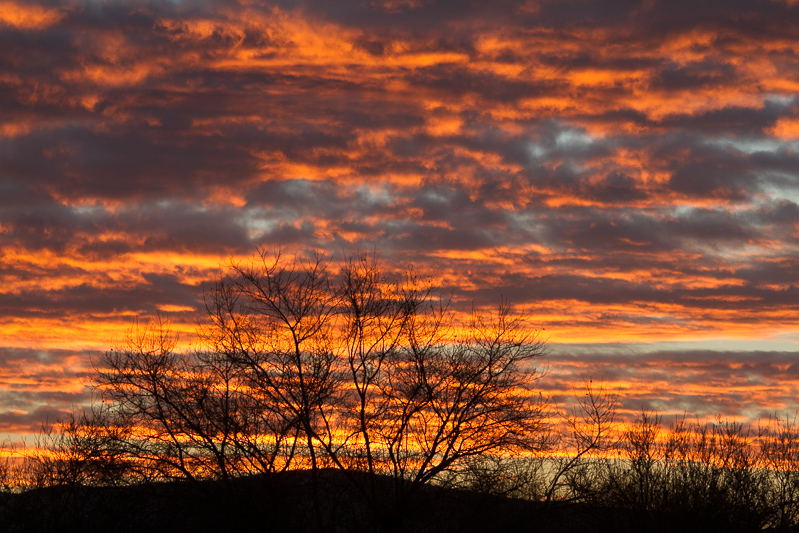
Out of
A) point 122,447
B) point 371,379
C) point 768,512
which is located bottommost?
point 768,512

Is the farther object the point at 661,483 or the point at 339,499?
the point at 661,483

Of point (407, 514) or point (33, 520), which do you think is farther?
point (33, 520)

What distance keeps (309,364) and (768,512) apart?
30.7 m

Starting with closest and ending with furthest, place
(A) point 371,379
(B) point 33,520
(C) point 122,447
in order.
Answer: (C) point 122,447, (A) point 371,379, (B) point 33,520

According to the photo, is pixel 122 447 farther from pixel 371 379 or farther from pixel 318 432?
pixel 371 379

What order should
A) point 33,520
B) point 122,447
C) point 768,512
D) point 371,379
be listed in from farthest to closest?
point 768,512 → point 33,520 → point 371,379 → point 122,447

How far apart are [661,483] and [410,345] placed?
2453 centimetres

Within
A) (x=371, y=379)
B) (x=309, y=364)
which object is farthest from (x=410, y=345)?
(x=309, y=364)

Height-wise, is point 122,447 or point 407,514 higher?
point 122,447

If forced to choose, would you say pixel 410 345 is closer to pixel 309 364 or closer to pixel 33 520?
pixel 309 364

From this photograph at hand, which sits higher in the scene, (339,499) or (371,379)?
(371,379)

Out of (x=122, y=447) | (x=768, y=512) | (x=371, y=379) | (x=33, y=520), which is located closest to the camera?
(x=122, y=447)

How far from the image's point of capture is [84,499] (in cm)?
3612

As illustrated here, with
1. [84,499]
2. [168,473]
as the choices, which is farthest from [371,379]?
[84,499]
